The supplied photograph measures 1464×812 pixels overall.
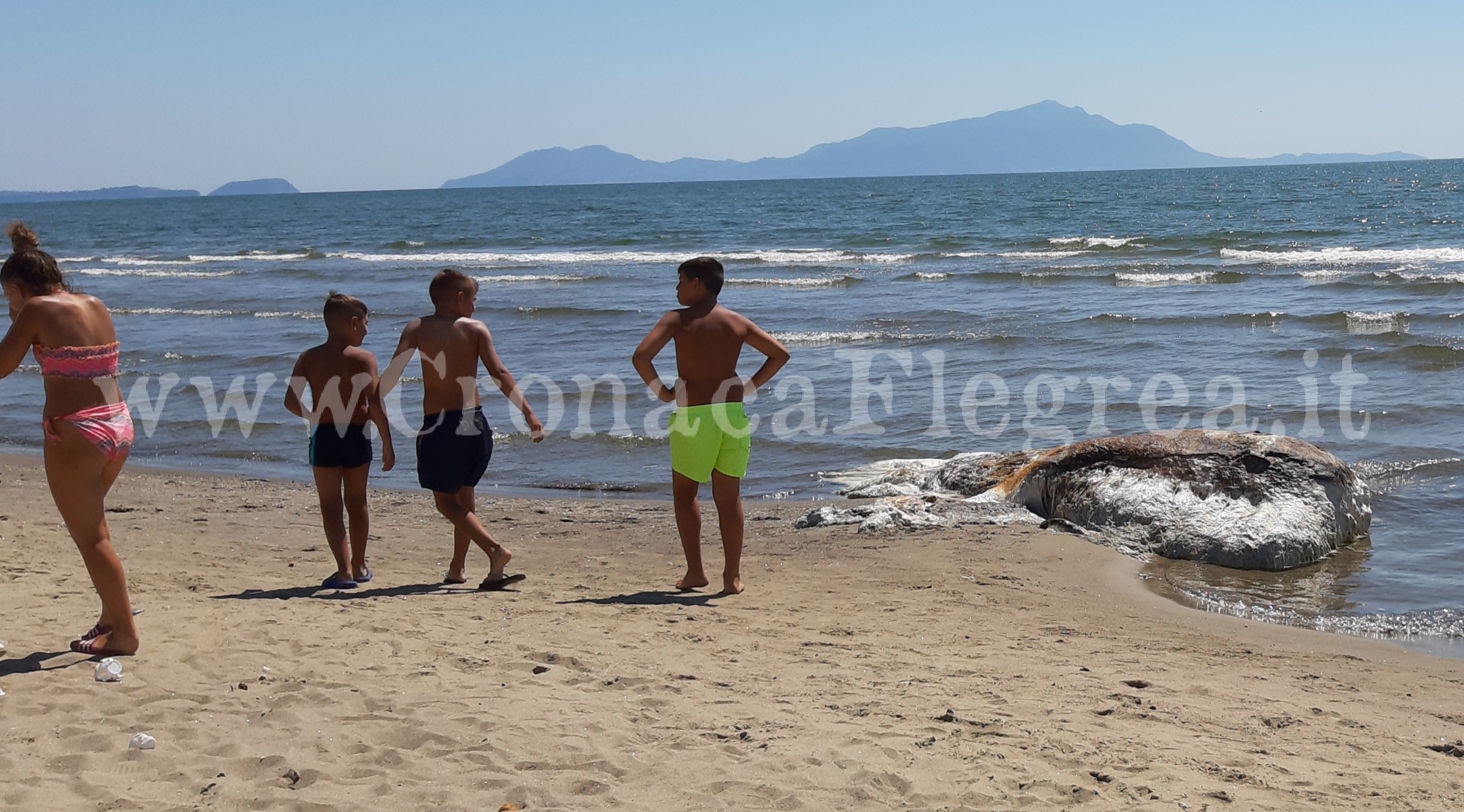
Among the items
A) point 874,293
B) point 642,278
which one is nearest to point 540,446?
point 874,293

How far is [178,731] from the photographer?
370 centimetres

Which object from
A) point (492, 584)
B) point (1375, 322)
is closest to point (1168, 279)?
point (1375, 322)

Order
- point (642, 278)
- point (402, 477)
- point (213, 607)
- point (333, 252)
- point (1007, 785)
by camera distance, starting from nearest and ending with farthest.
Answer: point (1007, 785) → point (213, 607) → point (402, 477) → point (642, 278) → point (333, 252)

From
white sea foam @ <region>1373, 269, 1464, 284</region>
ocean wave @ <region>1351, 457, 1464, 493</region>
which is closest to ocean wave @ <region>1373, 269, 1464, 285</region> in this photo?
white sea foam @ <region>1373, 269, 1464, 284</region>

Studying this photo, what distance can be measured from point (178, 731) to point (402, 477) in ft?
19.2

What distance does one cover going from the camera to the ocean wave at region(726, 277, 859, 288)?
941 inches

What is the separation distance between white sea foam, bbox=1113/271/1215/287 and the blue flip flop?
61.7ft

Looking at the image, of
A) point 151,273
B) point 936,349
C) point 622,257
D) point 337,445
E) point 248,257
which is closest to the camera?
point 337,445

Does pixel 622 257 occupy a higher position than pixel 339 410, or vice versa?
pixel 622 257

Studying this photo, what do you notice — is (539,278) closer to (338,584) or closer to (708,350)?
(338,584)

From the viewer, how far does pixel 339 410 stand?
5.66 meters

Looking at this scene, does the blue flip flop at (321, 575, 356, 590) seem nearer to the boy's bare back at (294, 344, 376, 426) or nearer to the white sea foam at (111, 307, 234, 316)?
the boy's bare back at (294, 344, 376, 426)

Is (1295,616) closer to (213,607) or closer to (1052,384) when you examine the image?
(213,607)

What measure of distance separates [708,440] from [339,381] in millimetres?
1723
